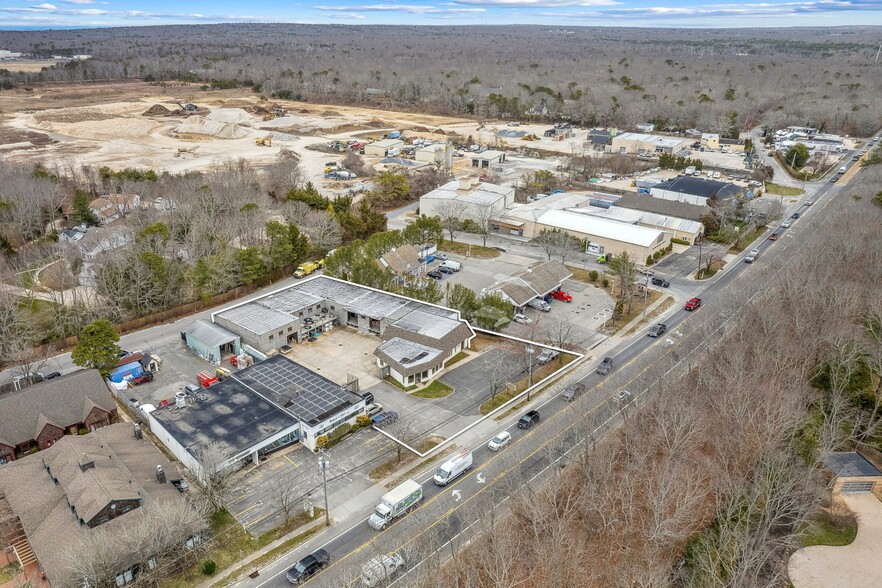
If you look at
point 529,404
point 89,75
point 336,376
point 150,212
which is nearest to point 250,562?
point 336,376

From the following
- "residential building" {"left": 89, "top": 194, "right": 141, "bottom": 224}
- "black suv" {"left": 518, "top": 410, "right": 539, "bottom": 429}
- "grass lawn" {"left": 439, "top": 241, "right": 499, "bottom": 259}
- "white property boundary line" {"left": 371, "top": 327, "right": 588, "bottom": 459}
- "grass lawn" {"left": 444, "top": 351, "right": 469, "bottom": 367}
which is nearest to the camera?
"white property boundary line" {"left": 371, "top": 327, "right": 588, "bottom": 459}

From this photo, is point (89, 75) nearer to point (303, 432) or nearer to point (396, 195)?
point (396, 195)

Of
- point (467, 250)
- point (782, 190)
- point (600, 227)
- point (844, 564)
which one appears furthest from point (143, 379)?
point (782, 190)

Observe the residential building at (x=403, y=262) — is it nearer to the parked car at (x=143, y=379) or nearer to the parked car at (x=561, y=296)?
the parked car at (x=561, y=296)

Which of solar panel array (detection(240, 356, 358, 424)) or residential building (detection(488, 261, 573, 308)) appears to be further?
residential building (detection(488, 261, 573, 308))

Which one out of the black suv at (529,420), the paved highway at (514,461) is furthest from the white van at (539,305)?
the black suv at (529,420)

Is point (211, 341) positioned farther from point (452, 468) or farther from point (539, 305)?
point (539, 305)

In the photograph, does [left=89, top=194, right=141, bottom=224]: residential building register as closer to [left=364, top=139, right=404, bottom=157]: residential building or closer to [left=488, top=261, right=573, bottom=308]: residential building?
[left=364, top=139, right=404, bottom=157]: residential building

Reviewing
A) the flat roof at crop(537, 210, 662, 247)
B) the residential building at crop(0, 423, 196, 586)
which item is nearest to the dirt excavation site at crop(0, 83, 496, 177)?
the flat roof at crop(537, 210, 662, 247)
